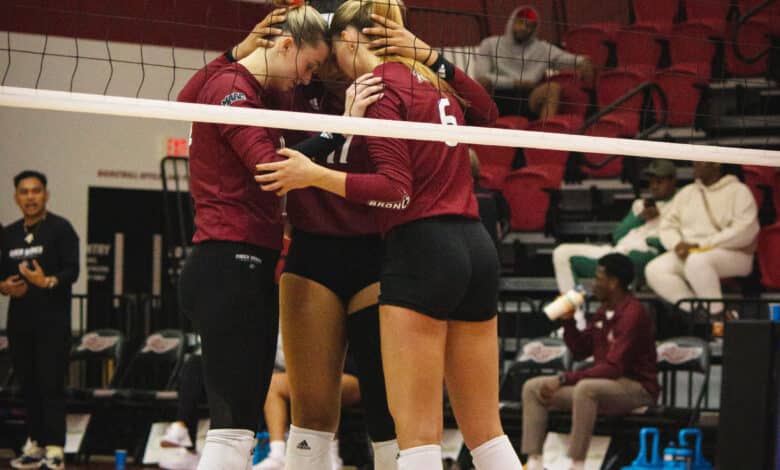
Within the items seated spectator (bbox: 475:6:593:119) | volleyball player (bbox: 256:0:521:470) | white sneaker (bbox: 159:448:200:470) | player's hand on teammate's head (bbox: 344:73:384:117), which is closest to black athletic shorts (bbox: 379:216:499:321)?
volleyball player (bbox: 256:0:521:470)

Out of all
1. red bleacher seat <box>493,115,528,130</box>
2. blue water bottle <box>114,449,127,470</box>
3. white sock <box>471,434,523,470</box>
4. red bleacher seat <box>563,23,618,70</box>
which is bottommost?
blue water bottle <box>114,449,127,470</box>

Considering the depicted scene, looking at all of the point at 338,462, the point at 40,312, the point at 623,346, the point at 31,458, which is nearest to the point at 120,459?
the point at 31,458

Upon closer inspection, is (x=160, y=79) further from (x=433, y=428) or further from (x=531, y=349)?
(x=433, y=428)

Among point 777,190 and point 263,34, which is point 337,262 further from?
point 777,190

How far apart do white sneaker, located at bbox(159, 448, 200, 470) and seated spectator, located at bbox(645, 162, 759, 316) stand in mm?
3553

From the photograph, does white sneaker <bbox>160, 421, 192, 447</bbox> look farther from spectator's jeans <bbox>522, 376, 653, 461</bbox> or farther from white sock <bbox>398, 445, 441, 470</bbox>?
white sock <bbox>398, 445, 441, 470</bbox>

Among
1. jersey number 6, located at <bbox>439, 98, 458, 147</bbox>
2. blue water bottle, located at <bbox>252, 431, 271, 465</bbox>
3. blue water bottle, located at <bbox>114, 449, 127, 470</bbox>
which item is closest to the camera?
jersey number 6, located at <bbox>439, 98, 458, 147</bbox>

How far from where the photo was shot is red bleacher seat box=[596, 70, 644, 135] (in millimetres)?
10711

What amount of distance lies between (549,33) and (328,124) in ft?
32.4

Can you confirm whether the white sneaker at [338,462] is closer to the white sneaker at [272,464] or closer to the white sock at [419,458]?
the white sneaker at [272,464]

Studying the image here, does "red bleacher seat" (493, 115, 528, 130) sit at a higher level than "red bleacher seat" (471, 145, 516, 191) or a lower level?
higher

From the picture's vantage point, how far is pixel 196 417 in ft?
27.3

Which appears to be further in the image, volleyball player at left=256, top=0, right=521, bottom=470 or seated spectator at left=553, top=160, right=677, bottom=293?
seated spectator at left=553, top=160, right=677, bottom=293

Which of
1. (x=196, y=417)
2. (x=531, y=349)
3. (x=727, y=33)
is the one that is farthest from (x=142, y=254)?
(x=727, y=33)
